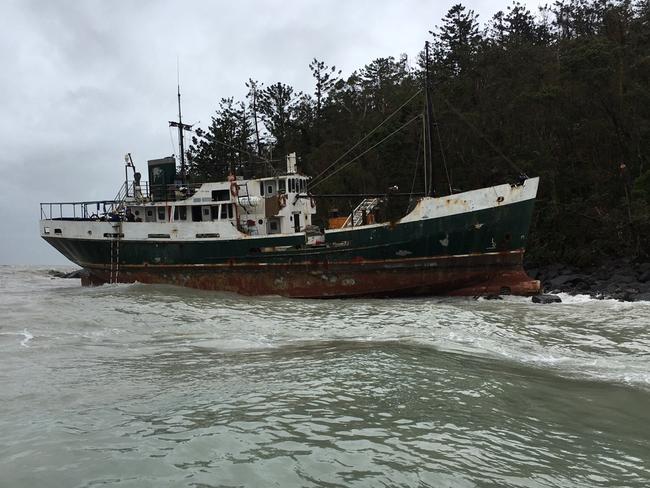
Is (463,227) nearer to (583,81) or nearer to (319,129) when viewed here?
(583,81)

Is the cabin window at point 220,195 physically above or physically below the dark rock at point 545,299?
above

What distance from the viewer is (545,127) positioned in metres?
30.2

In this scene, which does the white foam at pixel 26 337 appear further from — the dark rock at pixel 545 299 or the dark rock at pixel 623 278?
the dark rock at pixel 623 278

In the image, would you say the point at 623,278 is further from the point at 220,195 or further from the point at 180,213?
the point at 180,213

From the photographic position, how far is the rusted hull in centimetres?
1905

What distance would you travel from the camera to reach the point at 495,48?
111 feet

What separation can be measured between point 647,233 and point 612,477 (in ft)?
78.5

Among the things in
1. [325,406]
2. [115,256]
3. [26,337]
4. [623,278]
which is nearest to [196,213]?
[115,256]

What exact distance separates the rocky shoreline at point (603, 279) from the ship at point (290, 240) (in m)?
2.99

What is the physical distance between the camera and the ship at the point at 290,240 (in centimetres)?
1886

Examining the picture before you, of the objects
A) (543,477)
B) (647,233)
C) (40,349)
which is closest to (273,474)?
(543,477)

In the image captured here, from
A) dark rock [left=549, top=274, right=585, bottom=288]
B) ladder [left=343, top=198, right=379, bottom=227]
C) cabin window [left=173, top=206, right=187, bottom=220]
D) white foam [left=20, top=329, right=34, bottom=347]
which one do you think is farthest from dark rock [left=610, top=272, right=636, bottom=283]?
white foam [left=20, top=329, right=34, bottom=347]

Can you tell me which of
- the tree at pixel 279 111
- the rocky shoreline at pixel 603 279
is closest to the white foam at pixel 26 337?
the rocky shoreline at pixel 603 279

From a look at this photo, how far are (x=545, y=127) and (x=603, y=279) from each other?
11.6 meters
